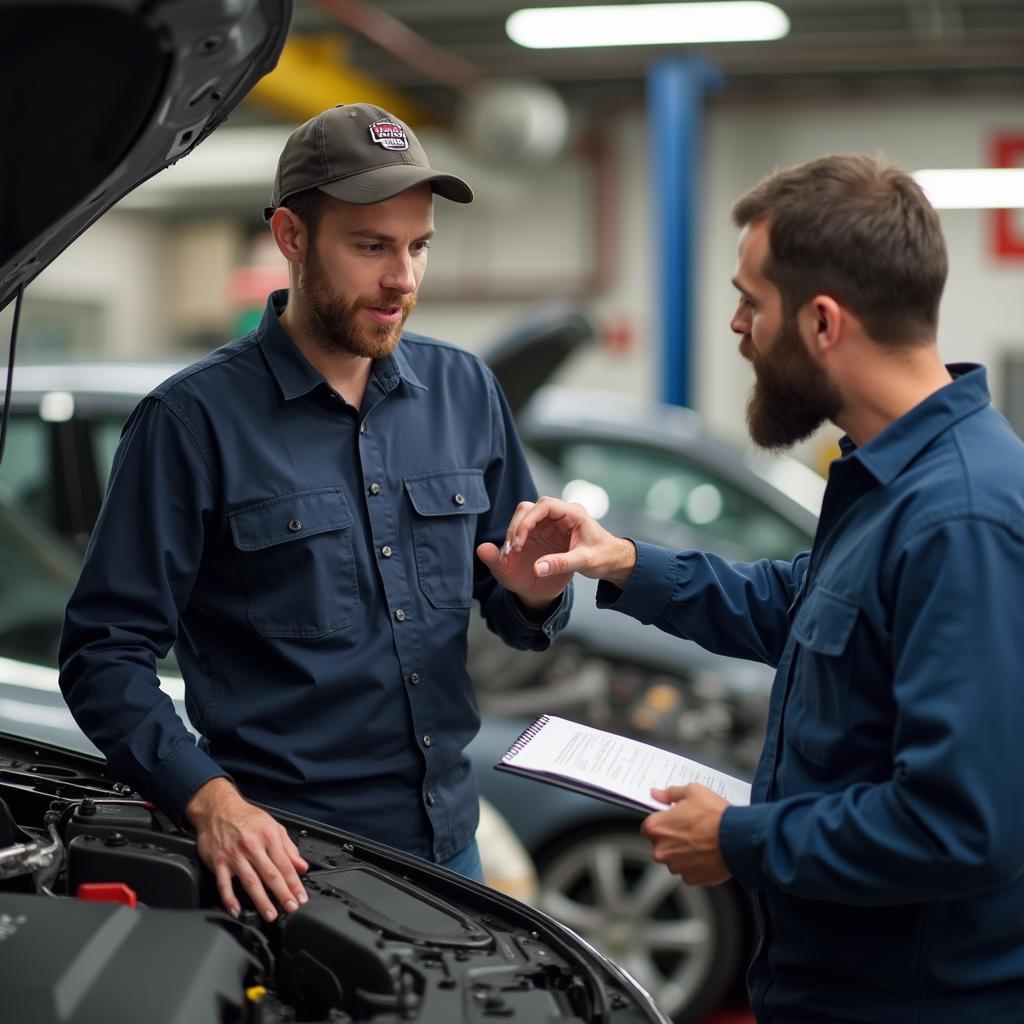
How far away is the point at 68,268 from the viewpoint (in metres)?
12.2

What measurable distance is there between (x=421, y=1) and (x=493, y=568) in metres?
8.75

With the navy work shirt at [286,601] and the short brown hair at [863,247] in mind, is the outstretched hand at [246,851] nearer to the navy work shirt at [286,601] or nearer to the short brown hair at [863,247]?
the navy work shirt at [286,601]

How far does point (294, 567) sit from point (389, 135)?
0.61m

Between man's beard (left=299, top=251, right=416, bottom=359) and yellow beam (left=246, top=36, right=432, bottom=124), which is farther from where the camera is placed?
yellow beam (left=246, top=36, right=432, bottom=124)

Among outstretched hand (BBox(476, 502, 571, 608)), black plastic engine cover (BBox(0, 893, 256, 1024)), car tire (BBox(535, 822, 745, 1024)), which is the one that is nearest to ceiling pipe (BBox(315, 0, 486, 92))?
car tire (BBox(535, 822, 745, 1024))

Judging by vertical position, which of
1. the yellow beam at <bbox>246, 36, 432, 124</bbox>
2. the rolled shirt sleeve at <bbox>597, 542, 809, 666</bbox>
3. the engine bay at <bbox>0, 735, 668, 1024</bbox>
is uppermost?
the yellow beam at <bbox>246, 36, 432, 124</bbox>

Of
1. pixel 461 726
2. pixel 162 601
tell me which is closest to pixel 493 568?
pixel 461 726

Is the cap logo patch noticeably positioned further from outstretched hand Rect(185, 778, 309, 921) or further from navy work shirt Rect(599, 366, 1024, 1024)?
outstretched hand Rect(185, 778, 309, 921)

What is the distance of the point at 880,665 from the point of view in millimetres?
1391

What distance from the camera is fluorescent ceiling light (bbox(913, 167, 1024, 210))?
36.8 ft

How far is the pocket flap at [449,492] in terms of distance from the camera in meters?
1.96

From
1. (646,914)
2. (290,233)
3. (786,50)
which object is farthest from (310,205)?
(786,50)

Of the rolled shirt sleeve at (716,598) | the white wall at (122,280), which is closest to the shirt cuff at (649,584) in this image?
the rolled shirt sleeve at (716,598)

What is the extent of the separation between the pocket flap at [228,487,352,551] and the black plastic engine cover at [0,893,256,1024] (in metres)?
0.55
